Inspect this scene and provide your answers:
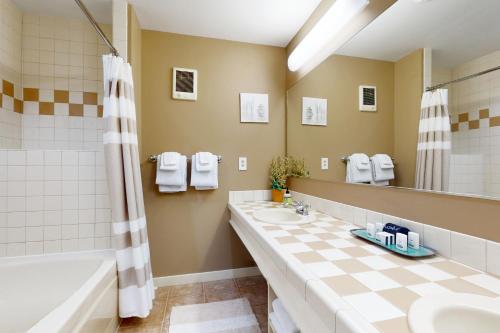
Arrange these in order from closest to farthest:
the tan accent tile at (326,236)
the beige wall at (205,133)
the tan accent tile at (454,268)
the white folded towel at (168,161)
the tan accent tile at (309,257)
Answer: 1. the tan accent tile at (454,268)
2. the tan accent tile at (309,257)
3. the tan accent tile at (326,236)
4. the white folded towel at (168,161)
5. the beige wall at (205,133)

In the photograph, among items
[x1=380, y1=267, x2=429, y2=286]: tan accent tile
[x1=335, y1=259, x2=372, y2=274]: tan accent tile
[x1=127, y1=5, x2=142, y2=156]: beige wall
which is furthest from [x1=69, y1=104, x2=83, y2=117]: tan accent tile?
[x1=380, y1=267, x2=429, y2=286]: tan accent tile

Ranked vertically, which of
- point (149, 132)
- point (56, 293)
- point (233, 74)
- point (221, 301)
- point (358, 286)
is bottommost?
point (221, 301)

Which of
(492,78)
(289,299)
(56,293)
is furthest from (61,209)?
(492,78)

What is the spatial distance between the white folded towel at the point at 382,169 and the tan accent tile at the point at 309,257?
0.59m

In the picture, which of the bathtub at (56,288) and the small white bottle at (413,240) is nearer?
the small white bottle at (413,240)

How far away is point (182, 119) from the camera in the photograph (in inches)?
82.9

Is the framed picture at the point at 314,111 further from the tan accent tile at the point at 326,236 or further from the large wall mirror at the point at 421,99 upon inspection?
the tan accent tile at the point at 326,236

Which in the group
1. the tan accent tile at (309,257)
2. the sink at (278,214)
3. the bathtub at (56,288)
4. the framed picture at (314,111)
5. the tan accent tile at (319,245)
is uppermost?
the framed picture at (314,111)

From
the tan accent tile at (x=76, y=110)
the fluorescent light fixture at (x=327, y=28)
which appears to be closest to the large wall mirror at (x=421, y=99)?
the fluorescent light fixture at (x=327, y=28)

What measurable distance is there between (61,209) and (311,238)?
1.62 metres

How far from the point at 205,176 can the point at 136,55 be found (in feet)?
3.65

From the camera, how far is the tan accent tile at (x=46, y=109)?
189 centimetres

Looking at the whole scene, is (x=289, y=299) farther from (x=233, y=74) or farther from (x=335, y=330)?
(x=233, y=74)

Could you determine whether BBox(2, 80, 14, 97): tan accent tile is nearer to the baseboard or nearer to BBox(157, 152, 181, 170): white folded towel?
BBox(157, 152, 181, 170): white folded towel
